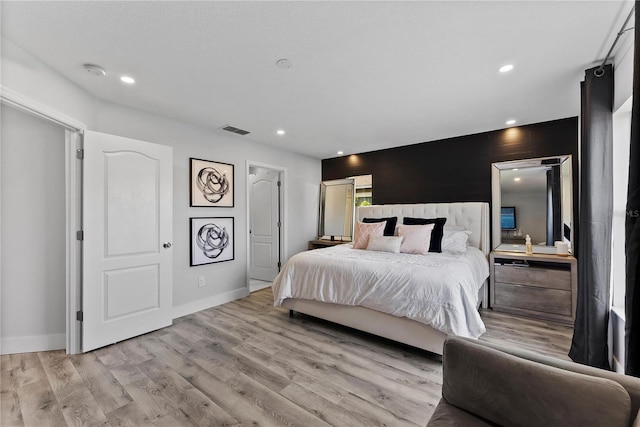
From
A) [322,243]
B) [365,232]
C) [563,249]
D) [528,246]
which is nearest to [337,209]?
[322,243]

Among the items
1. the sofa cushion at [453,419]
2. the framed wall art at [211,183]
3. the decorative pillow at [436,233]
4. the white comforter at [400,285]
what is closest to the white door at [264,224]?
the framed wall art at [211,183]

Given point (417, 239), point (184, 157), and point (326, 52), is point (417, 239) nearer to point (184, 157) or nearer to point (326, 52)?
point (326, 52)

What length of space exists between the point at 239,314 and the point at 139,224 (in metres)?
1.59

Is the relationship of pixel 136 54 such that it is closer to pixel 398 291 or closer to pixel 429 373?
pixel 398 291

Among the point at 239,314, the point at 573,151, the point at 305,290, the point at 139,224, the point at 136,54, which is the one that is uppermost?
the point at 136,54

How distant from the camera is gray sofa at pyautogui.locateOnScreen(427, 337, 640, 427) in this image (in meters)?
0.86

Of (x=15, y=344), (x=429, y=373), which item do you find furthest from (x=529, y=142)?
(x=15, y=344)

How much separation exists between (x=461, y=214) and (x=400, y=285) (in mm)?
2179

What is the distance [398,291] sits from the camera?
A: 2.38 meters

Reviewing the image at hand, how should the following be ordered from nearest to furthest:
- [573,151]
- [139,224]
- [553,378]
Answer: [553,378]
[139,224]
[573,151]

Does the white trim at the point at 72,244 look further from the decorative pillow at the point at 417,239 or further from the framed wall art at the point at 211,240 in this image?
the decorative pillow at the point at 417,239

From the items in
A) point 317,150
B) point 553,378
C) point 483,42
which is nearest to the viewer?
point 553,378

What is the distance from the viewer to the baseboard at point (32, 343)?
2383 mm

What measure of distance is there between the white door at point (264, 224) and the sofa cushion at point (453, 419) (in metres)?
4.06
